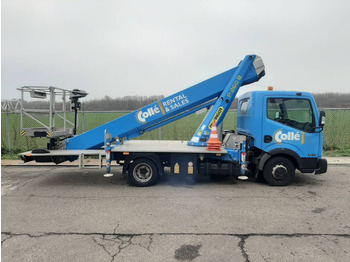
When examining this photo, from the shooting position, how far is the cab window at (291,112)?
6062mm

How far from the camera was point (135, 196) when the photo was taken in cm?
538

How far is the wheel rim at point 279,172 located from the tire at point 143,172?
2.77m

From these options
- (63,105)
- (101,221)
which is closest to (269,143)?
(101,221)

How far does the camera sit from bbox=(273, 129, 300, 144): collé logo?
6.03 meters

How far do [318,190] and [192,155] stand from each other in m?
3.00

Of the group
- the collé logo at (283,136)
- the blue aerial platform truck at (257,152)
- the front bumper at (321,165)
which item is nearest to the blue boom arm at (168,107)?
the blue aerial platform truck at (257,152)

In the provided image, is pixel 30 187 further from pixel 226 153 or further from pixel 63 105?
pixel 226 153

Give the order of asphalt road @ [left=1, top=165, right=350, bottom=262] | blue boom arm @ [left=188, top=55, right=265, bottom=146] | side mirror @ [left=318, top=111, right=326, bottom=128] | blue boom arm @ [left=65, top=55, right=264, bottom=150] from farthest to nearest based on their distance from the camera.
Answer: blue boom arm @ [left=65, top=55, right=264, bottom=150] < blue boom arm @ [left=188, top=55, right=265, bottom=146] < side mirror @ [left=318, top=111, right=326, bottom=128] < asphalt road @ [left=1, top=165, right=350, bottom=262]

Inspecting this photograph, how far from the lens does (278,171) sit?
607cm

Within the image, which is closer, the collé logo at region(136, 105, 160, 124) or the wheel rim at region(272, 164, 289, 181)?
the wheel rim at region(272, 164, 289, 181)

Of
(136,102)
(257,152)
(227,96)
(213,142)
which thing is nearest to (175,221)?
(213,142)

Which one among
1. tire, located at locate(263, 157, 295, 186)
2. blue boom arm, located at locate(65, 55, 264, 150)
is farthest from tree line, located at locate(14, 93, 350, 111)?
tire, located at locate(263, 157, 295, 186)

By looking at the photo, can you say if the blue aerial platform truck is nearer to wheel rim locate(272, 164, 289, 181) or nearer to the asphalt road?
wheel rim locate(272, 164, 289, 181)

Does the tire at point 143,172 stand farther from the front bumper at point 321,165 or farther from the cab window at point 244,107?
the front bumper at point 321,165
